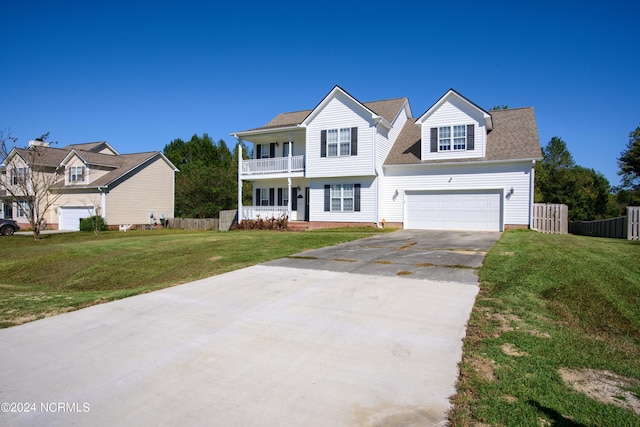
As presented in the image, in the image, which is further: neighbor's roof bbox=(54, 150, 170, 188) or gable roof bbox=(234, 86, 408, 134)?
neighbor's roof bbox=(54, 150, 170, 188)

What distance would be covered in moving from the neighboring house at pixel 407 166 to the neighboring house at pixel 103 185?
12.7 m

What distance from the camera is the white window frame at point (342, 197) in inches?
925

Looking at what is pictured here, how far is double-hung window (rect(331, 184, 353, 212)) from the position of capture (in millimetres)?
23531

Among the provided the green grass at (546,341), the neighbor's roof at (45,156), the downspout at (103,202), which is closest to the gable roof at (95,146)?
the neighbor's roof at (45,156)

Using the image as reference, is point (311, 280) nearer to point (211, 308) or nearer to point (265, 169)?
point (211, 308)

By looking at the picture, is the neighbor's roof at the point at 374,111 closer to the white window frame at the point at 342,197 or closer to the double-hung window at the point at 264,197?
the double-hung window at the point at 264,197

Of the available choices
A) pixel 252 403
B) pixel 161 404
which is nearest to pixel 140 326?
pixel 161 404

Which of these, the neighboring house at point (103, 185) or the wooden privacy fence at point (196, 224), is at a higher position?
the neighboring house at point (103, 185)

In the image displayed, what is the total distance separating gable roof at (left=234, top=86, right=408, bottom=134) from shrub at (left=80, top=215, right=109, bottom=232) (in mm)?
13033

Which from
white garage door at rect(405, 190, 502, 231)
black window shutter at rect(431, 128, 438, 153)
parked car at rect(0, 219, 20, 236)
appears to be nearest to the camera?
white garage door at rect(405, 190, 502, 231)

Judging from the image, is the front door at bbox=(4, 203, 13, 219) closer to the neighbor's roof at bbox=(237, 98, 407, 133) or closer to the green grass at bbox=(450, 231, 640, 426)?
the neighbor's roof at bbox=(237, 98, 407, 133)

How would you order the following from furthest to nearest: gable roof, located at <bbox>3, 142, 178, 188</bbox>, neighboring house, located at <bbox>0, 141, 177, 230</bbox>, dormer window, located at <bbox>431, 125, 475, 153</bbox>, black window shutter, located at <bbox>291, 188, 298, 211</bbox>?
gable roof, located at <bbox>3, 142, 178, 188</bbox>, neighboring house, located at <bbox>0, 141, 177, 230</bbox>, black window shutter, located at <bbox>291, 188, 298, 211</bbox>, dormer window, located at <bbox>431, 125, 475, 153</bbox>

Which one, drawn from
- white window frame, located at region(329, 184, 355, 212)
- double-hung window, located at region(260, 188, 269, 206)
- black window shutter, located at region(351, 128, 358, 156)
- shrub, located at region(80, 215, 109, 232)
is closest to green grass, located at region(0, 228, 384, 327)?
white window frame, located at region(329, 184, 355, 212)

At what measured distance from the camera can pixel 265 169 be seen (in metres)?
26.3
